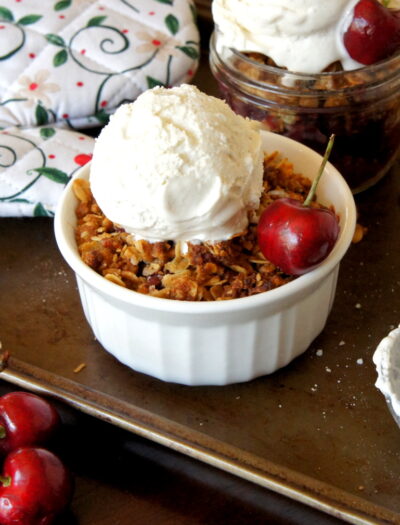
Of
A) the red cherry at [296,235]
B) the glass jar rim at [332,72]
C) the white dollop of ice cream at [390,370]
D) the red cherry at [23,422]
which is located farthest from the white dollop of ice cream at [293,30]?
the red cherry at [23,422]

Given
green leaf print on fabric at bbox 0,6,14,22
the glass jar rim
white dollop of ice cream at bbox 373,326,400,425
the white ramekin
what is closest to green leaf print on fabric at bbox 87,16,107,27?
green leaf print on fabric at bbox 0,6,14,22

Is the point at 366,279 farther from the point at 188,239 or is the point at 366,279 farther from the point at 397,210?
the point at 188,239

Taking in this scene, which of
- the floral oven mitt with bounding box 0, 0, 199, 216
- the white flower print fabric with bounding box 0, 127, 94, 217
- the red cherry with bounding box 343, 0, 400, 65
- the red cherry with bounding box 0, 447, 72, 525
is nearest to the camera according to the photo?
the red cherry with bounding box 0, 447, 72, 525

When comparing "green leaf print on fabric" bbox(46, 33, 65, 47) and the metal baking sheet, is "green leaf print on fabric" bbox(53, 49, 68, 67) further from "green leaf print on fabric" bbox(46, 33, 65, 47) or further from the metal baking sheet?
the metal baking sheet

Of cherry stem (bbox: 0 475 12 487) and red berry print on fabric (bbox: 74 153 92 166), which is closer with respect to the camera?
cherry stem (bbox: 0 475 12 487)

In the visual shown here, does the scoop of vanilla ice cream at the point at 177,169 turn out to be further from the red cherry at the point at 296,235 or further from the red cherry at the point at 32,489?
the red cherry at the point at 32,489
